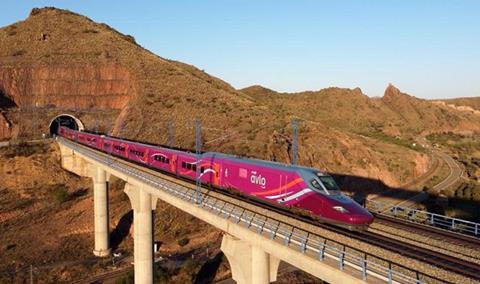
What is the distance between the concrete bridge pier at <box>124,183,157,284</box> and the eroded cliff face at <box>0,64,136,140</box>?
187 feet

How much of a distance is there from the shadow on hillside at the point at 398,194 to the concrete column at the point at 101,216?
34.2 metres

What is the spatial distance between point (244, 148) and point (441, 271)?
173 ft

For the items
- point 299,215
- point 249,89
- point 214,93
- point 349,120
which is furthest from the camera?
point 249,89

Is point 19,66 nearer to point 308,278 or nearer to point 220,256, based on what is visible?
point 220,256

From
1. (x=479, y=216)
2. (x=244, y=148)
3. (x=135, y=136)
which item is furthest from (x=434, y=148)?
(x=135, y=136)

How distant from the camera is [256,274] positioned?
64.8ft

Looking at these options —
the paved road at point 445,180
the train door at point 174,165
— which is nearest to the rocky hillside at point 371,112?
the paved road at point 445,180

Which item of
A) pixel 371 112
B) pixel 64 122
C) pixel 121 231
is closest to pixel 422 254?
pixel 121 231

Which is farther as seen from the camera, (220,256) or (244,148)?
(244,148)

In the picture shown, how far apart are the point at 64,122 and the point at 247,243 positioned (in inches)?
3165

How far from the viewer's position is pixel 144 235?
3550cm

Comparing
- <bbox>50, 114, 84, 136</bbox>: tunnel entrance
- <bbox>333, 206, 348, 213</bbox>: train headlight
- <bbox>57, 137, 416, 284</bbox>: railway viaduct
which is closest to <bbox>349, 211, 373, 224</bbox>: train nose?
<bbox>333, 206, 348, 213</bbox>: train headlight

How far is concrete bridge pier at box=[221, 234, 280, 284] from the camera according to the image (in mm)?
19625

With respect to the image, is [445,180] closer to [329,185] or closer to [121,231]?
[121,231]
